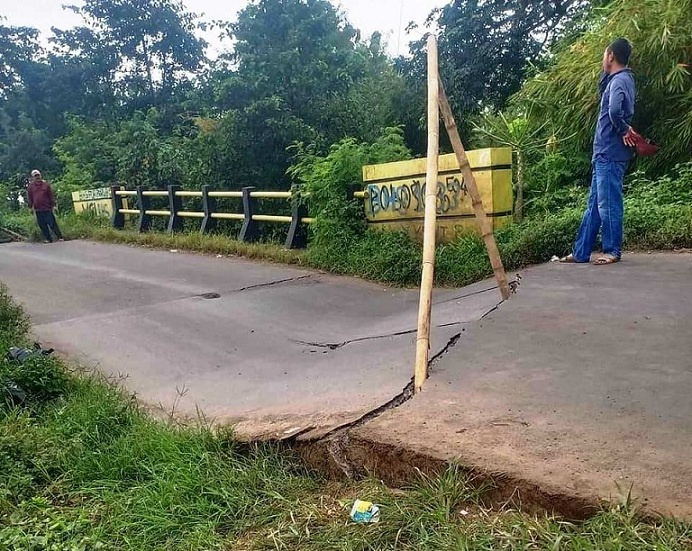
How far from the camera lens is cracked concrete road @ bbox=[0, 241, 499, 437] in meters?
2.89

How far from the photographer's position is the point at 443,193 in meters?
6.38

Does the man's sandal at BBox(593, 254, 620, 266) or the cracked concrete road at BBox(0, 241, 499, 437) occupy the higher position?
the man's sandal at BBox(593, 254, 620, 266)

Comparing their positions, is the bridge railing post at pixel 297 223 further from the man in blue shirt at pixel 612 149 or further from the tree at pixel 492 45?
the tree at pixel 492 45

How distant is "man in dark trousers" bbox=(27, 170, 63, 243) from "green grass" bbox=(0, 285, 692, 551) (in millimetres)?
9154

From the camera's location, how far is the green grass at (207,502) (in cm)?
165

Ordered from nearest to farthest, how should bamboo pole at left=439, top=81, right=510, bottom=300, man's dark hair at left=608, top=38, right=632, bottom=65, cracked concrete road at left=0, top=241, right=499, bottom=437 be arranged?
cracked concrete road at left=0, top=241, right=499, bottom=437 → bamboo pole at left=439, top=81, right=510, bottom=300 → man's dark hair at left=608, top=38, right=632, bottom=65

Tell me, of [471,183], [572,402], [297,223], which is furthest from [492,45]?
[572,402]

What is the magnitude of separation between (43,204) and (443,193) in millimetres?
8340

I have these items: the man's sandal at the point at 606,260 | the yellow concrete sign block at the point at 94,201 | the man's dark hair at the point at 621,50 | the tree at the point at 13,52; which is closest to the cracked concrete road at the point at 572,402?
the man's sandal at the point at 606,260

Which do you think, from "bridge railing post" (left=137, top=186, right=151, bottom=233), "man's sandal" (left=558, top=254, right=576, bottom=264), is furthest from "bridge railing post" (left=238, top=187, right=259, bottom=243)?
"man's sandal" (left=558, top=254, right=576, bottom=264)

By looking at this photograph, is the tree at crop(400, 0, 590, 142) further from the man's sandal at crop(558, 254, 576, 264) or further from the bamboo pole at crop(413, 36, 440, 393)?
the bamboo pole at crop(413, 36, 440, 393)

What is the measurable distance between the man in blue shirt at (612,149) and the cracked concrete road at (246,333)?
99cm

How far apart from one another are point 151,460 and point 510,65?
11126 millimetres

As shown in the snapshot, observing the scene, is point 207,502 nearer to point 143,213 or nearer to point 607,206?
point 607,206
